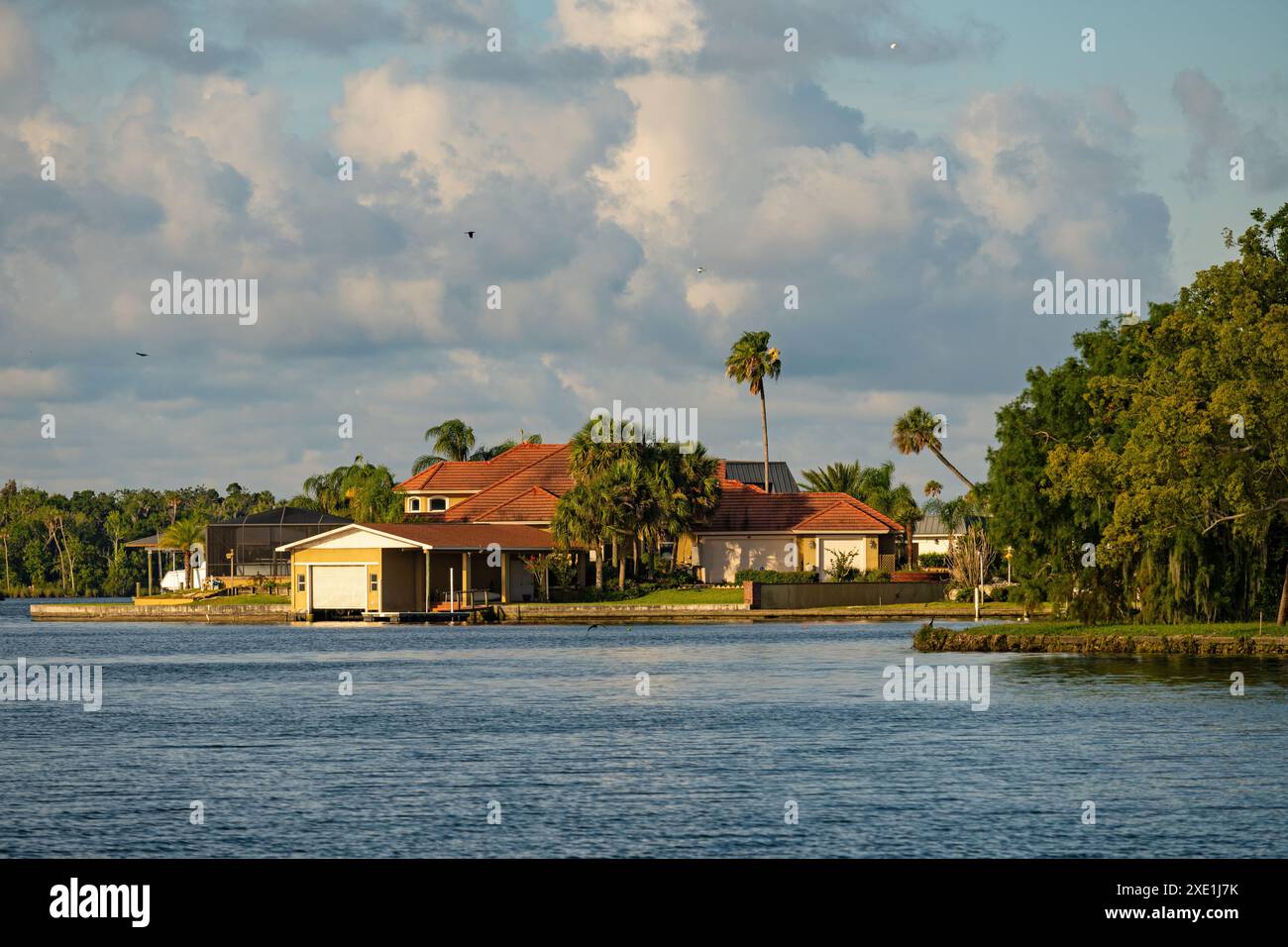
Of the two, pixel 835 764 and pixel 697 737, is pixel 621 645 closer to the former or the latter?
pixel 697 737

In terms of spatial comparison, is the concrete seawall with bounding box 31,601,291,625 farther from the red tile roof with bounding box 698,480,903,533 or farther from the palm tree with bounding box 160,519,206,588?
the red tile roof with bounding box 698,480,903,533

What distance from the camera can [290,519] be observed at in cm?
12631

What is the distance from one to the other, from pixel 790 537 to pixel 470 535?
21399mm

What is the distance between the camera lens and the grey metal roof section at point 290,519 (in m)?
124

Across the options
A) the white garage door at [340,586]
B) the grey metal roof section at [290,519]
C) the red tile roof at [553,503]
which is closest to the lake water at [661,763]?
the white garage door at [340,586]

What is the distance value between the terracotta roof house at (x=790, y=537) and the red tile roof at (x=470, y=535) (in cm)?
1143

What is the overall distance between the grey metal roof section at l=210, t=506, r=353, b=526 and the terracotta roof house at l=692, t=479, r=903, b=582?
102 ft

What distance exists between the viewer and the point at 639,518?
10075cm

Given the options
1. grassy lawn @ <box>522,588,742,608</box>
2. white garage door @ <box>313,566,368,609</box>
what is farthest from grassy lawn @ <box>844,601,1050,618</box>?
white garage door @ <box>313,566,368,609</box>

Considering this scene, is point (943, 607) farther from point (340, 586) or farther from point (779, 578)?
point (340, 586)

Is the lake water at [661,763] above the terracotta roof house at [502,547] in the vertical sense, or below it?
below

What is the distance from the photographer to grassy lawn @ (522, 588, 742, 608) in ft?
325

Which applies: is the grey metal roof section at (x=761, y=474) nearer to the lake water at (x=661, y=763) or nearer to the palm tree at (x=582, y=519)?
the palm tree at (x=582, y=519)
